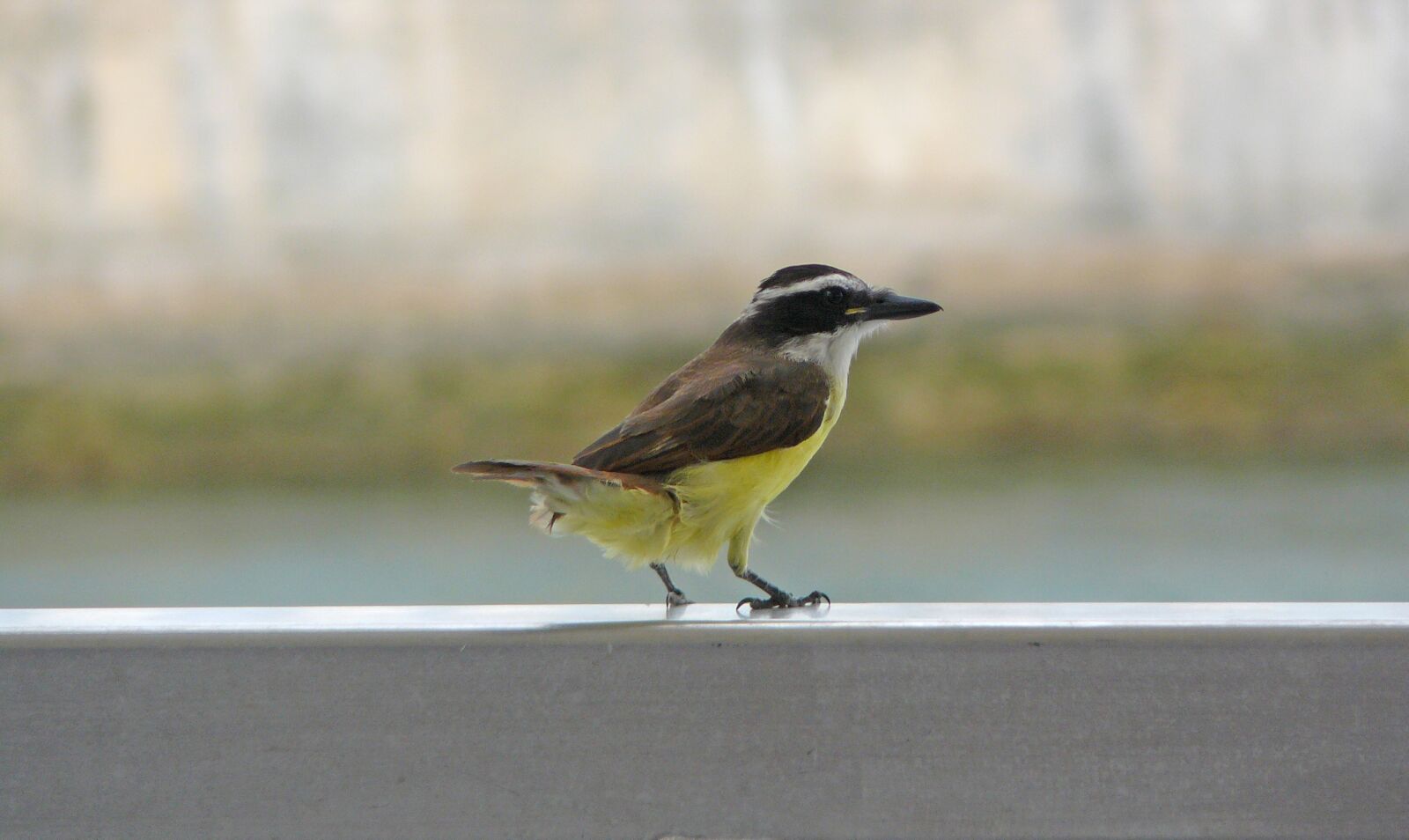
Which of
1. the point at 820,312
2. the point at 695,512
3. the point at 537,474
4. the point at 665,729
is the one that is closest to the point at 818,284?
the point at 820,312

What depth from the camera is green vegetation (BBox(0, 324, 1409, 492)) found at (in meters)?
1.09

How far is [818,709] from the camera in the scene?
749 millimetres

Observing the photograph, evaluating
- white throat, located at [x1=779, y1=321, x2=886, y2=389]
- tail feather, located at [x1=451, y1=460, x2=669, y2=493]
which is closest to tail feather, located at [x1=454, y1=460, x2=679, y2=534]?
tail feather, located at [x1=451, y1=460, x2=669, y2=493]

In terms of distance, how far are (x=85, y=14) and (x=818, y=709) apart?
0.98m

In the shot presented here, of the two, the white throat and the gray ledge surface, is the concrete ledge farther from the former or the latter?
the white throat

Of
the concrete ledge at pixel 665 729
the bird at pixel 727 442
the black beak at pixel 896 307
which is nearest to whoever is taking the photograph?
the concrete ledge at pixel 665 729

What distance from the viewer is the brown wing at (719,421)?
36.9 inches

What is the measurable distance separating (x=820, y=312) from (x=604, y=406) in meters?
0.25

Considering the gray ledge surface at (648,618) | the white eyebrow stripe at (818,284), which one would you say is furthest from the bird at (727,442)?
the gray ledge surface at (648,618)

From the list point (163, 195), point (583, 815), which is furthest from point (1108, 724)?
point (163, 195)

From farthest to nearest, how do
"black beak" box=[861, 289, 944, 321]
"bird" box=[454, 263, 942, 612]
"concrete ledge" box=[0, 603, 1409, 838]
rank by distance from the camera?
"black beak" box=[861, 289, 944, 321]
"bird" box=[454, 263, 942, 612]
"concrete ledge" box=[0, 603, 1409, 838]

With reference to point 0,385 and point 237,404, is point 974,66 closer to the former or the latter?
point 237,404

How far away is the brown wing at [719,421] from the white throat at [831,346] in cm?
5

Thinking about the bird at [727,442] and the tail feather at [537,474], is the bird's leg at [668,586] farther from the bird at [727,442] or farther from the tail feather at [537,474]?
the tail feather at [537,474]
